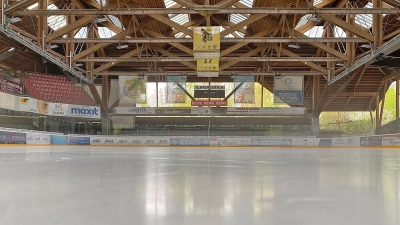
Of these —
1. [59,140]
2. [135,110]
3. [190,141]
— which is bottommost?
[190,141]

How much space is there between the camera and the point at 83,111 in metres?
26.4

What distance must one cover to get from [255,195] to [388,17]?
22898 mm

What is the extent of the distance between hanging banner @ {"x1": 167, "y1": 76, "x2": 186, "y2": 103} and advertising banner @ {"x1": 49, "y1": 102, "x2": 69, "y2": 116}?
26.6 feet

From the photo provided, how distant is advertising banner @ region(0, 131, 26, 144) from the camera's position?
18859 mm

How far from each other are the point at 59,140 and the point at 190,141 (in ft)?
33.0

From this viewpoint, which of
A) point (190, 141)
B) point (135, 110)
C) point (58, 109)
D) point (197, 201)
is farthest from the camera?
point (135, 110)

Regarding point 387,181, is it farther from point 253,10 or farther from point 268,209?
point 253,10

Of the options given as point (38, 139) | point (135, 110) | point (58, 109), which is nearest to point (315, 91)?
point (135, 110)

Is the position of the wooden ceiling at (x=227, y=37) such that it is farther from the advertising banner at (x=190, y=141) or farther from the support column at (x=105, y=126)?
the advertising banner at (x=190, y=141)

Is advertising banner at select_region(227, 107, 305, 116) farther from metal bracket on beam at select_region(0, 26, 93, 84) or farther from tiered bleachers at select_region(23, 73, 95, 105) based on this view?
metal bracket on beam at select_region(0, 26, 93, 84)

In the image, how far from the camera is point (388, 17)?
825 inches

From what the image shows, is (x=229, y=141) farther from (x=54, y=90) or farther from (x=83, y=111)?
(x=54, y=90)

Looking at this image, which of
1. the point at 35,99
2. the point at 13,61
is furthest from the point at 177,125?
the point at 13,61

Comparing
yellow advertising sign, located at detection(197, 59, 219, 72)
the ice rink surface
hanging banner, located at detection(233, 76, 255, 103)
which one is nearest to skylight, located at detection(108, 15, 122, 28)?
yellow advertising sign, located at detection(197, 59, 219, 72)
